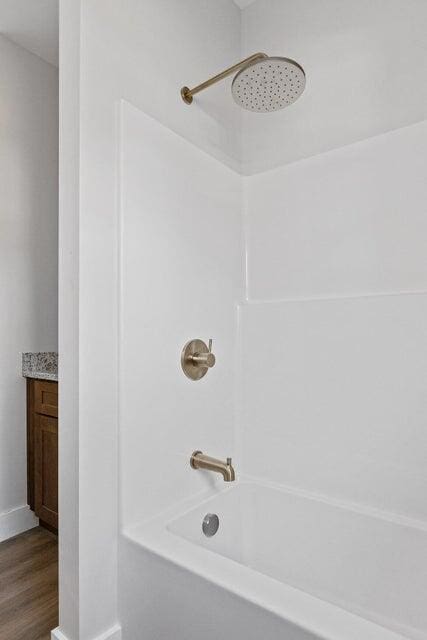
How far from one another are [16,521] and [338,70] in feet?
9.08

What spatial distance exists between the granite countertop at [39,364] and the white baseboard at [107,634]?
121 centimetres

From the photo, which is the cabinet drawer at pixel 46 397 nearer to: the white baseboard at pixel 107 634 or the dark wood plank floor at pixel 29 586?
the dark wood plank floor at pixel 29 586

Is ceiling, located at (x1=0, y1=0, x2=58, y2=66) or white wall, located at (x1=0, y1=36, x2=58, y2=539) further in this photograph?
white wall, located at (x1=0, y1=36, x2=58, y2=539)

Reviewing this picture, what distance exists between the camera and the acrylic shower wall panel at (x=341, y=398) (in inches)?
59.7

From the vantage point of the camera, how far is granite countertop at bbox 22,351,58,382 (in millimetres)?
2334

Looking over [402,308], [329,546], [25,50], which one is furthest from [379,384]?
[25,50]

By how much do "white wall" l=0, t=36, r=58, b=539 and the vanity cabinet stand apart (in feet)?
0.21

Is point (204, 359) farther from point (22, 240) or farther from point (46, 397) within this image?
point (22, 240)

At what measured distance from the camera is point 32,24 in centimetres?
229

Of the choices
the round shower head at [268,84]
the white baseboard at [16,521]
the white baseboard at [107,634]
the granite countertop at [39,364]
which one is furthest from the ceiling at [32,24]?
the white baseboard at [107,634]

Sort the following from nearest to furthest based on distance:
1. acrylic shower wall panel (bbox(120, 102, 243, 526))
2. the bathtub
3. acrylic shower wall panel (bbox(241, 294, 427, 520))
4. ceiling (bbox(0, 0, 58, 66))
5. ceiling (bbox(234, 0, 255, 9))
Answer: the bathtub
acrylic shower wall panel (bbox(120, 102, 243, 526))
acrylic shower wall panel (bbox(241, 294, 427, 520))
ceiling (bbox(234, 0, 255, 9))
ceiling (bbox(0, 0, 58, 66))

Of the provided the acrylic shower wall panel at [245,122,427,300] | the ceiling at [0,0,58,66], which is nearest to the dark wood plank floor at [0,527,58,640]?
the acrylic shower wall panel at [245,122,427,300]

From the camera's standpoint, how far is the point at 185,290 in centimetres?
165

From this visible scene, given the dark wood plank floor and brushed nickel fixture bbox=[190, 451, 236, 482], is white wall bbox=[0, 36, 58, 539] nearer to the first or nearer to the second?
the dark wood plank floor
